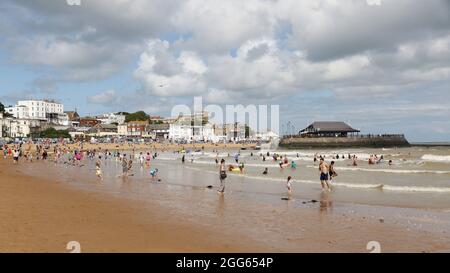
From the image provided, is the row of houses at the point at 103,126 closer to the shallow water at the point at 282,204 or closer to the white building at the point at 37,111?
the white building at the point at 37,111

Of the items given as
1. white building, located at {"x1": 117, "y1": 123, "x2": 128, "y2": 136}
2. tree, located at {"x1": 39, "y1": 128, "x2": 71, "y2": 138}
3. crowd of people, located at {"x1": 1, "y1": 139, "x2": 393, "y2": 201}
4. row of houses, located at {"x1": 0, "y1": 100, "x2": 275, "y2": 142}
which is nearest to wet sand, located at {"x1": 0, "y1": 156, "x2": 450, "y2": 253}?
crowd of people, located at {"x1": 1, "y1": 139, "x2": 393, "y2": 201}

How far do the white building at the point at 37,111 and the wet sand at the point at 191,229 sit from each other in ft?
402

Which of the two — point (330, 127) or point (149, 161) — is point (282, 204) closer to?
point (149, 161)

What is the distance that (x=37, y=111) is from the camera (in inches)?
5522

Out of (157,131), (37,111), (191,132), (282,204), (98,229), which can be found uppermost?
(37,111)

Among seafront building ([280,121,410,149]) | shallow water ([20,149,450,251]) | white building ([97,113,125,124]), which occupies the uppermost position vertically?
white building ([97,113,125,124])

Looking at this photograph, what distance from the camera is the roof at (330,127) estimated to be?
9621cm

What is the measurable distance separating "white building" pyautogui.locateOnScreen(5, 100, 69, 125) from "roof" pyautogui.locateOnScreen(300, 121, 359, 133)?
7759cm

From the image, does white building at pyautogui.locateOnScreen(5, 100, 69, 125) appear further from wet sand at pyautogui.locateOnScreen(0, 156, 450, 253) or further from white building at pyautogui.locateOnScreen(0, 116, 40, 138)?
wet sand at pyautogui.locateOnScreen(0, 156, 450, 253)

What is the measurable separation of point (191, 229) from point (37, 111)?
146m

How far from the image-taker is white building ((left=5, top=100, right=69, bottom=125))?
424ft

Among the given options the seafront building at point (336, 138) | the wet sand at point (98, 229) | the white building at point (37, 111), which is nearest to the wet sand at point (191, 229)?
the wet sand at point (98, 229)

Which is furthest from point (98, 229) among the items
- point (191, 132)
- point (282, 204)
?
point (191, 132)
